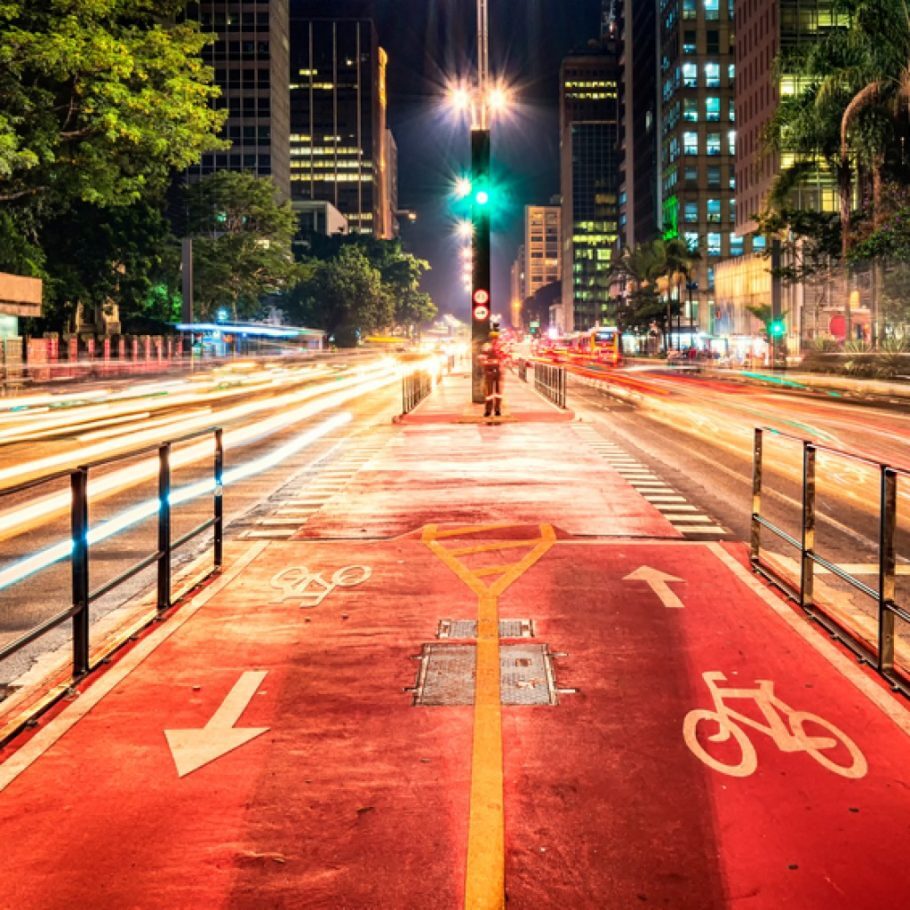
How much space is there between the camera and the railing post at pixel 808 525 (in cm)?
829

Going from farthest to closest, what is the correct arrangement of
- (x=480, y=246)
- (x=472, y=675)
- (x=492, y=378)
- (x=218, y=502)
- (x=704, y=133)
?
(x=704, y=133)
(x=480, y=246)
(x=492, y=378)
(x=218, y=502)
(x=472, y=675)

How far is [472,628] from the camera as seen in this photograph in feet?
26.4

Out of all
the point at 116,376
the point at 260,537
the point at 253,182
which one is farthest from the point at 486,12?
the point at 253,182

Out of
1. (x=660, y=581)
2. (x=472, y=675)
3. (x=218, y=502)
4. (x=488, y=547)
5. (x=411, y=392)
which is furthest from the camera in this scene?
(x=411, y=392)

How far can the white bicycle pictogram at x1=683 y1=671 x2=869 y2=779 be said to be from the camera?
5.41 metres

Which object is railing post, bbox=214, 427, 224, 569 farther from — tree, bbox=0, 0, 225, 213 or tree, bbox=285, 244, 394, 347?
tree, bbox=285, 244, 394, 347

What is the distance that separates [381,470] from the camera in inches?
714

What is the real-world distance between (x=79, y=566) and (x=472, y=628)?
2.68m

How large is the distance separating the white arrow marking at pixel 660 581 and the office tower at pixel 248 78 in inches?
7174

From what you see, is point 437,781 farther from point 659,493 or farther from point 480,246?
point 480,246

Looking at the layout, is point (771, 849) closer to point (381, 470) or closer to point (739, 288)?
point (381, 470)

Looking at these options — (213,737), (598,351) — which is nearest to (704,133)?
(598,351)

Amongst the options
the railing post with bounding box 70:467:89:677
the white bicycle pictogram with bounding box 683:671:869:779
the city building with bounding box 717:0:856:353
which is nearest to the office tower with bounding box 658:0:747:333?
the city building with bounding box 717:0:856:353

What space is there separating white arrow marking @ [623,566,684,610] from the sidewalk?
0.14 ft
